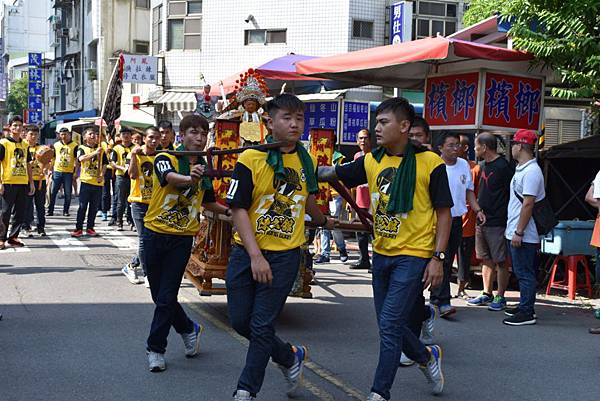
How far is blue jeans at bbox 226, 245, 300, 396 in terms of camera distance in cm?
440

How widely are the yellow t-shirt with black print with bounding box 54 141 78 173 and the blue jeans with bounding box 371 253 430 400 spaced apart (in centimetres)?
1218

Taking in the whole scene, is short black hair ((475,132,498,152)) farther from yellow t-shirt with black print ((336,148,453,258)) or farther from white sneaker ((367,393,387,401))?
white sneaker ((367,393,387,401))

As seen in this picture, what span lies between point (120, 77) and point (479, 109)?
5821 mm

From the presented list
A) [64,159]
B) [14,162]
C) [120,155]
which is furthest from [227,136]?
[64,159]

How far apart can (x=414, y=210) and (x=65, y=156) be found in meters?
12.5

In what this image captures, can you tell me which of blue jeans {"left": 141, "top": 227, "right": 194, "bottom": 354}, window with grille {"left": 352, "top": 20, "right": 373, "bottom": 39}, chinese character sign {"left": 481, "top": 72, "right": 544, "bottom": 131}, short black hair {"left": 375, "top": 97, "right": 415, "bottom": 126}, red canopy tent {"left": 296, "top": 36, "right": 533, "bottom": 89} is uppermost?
window with grille {"left": 352, "top": 20, "right": 373, "bottom": 39}

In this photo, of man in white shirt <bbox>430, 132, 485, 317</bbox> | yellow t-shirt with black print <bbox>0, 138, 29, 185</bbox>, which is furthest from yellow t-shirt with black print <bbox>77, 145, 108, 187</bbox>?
man in white shirt <bbox>430, 132, 485, 317</bbox>

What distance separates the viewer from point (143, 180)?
8445mm

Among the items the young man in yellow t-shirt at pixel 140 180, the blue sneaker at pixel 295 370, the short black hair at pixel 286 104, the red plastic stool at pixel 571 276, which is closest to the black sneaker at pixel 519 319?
the red plastic stool at pixel 571 276

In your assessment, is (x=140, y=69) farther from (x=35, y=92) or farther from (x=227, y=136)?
(x=35, y=92)

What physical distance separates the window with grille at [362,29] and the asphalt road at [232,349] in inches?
644

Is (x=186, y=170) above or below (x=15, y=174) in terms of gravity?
above

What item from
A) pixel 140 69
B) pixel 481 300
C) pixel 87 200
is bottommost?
pixel 481 300

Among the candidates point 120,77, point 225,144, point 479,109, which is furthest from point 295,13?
point 225,144
